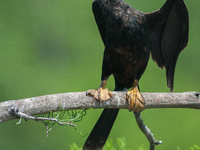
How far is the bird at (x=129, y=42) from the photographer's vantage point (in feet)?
9.22

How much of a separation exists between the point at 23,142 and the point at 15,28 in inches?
94.9

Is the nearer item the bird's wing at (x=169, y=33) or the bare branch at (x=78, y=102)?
the bare branch at (x=78, y=102)

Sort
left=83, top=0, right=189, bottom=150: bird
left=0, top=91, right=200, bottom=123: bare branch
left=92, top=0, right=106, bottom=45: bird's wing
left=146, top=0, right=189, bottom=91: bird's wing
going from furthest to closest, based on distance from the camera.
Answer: left=92, top=0, right=106, bottom=45: bird's wing → left=146, top=0, right=189, bottom=91: bird's wing → left=83, top=0, right=189, bottom=150: bird → left=0, top=91, right=200, bottom=123: bare branch

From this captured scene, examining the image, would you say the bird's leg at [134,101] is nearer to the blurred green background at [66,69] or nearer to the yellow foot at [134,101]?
the yellow foot at [134,101]

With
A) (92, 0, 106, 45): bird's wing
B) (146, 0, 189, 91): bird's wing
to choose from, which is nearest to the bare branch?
(146, 0, 189, 91): bird's wing

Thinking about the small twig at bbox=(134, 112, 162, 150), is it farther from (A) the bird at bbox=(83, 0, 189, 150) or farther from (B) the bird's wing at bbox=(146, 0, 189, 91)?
(B) the bird's wing at bbox=(146, 0, 189, 91)

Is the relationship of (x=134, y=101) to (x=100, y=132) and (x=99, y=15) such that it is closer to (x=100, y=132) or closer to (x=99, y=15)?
(x=100, y=132)

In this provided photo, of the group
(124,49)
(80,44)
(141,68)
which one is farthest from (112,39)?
(80,44)

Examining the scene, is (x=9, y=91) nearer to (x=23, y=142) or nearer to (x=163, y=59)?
(x=23, y=142)

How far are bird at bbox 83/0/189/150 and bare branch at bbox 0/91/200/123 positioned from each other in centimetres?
11

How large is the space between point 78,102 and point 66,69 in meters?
4.69

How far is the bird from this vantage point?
2811mm

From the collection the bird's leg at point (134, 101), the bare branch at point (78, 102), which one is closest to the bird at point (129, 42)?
the bird's leg at point (134, 101)

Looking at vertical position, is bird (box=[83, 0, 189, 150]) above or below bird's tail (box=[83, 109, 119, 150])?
above
